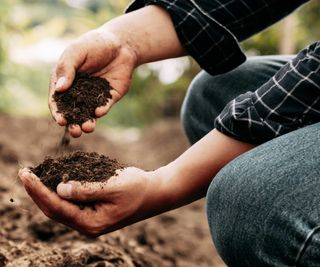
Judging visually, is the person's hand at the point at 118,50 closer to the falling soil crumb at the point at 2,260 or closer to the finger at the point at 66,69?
the finger at the point at 66,69

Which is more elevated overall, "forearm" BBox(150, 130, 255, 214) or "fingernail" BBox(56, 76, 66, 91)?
"fingernail" BBox(56, 76, 66, 91)

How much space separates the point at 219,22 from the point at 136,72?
7.27m

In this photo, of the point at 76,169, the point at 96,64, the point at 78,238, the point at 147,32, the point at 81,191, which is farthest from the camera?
the point at 78,238

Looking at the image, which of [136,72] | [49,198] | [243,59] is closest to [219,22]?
[243,59]

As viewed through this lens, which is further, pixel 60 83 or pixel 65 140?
pixel 65 140

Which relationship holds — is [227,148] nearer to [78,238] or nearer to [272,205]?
[272,205]

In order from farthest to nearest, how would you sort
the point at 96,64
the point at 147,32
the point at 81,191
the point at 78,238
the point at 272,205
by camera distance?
the point at 78,238
the point at 147,32
the point at 96,64
the point at 81,191
the point at 272,205

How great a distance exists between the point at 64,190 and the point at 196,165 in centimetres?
38

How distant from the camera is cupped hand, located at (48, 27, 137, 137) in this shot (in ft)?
5.02

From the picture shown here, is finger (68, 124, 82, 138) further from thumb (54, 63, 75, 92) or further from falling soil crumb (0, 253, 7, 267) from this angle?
falling soil crumb (0, 253, 7, 267)

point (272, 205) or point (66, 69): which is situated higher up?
point (66, 69)

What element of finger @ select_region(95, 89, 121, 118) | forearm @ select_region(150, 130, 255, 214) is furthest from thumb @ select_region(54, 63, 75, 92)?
forearm @ select_region(150, 130, 255, 214)

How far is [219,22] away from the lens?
5.97 ft

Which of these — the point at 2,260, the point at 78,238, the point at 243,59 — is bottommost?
the point at 78,238
